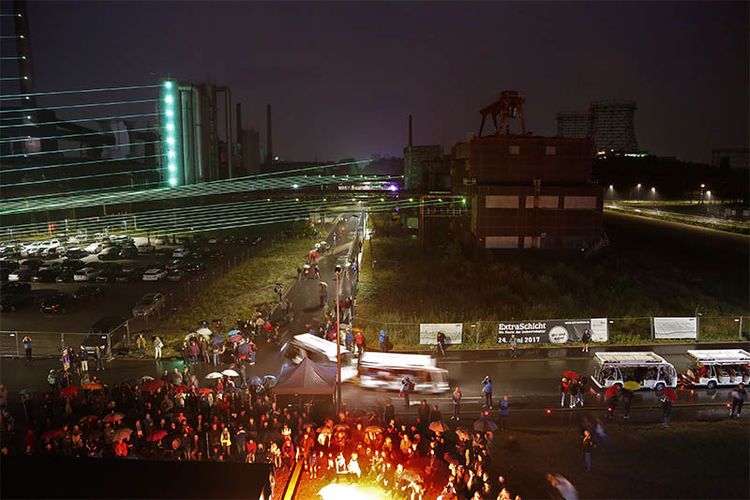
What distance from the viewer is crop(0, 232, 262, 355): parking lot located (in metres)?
22.9

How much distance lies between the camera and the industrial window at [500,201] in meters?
39.9

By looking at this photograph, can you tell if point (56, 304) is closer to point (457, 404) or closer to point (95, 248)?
point (95, 248)

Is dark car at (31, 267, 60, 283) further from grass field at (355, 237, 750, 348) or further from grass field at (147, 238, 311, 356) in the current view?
grass field at (355, 237, 750, 348)

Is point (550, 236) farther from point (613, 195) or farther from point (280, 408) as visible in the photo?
point (613, 195)

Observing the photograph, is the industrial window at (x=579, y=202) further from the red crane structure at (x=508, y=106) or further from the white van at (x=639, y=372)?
the white van at (x=639, y=372)

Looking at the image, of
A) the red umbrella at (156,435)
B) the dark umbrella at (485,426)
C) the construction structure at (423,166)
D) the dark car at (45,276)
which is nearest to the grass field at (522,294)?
the dark umbrella at (485,426)

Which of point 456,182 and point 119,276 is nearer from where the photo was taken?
point 119,276

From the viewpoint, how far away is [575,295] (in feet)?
90.4

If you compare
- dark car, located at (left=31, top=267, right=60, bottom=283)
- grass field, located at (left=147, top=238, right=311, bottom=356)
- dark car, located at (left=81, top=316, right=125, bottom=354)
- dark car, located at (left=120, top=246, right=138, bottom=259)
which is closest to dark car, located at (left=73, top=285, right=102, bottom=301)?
grass field, located at (left=147, top=238, right=311, bottom=356)

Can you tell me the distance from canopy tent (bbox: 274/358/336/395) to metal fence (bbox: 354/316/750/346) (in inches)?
248

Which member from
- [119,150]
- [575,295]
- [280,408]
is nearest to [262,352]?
[280,408]

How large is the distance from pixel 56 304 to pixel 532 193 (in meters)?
34.3

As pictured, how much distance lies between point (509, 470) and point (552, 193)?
3222cm

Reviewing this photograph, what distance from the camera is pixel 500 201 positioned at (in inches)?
1577
